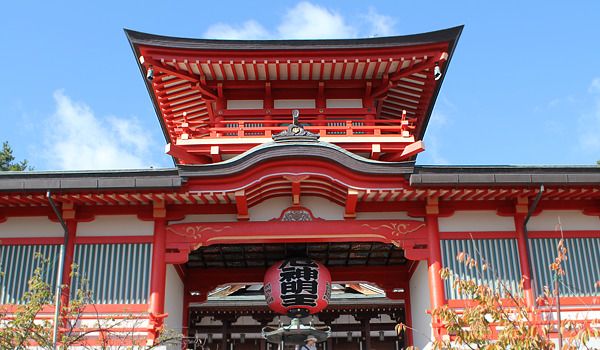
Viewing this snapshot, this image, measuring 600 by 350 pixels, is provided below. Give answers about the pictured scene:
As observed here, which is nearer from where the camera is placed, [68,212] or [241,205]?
[241,205]

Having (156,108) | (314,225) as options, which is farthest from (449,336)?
(156,108)

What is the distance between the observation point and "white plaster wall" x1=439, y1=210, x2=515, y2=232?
14.8 metres

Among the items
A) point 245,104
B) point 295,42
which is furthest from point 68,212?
point 295,42

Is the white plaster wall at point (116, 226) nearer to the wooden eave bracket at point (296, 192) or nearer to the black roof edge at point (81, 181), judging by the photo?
the black roof edge at point (81, 181)

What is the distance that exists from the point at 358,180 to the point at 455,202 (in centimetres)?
222

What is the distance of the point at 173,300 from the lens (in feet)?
52.9

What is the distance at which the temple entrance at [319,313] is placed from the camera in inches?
681

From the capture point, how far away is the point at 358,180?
1422 centimetres

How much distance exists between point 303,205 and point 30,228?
5736 mm

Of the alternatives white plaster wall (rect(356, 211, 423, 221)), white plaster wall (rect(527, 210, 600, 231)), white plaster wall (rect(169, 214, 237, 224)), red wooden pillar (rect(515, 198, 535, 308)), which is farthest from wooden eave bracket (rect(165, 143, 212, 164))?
white plaster wall (rect(527, 210, 600, 231))

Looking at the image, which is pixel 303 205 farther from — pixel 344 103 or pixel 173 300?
pixel 344 103

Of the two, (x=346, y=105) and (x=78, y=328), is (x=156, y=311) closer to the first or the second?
(x=78, y=328)

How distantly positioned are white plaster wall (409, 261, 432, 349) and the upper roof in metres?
5.88

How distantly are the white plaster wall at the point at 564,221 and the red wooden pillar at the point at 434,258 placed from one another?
2000mm
